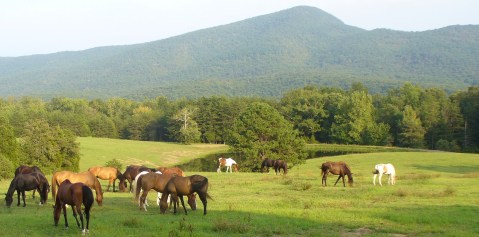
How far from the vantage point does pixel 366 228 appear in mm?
15555

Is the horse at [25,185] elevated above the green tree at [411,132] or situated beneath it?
situated beneath

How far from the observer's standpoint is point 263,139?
176 feet

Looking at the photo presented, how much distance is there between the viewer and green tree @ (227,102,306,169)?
5119cm

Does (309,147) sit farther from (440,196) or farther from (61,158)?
(440,196)

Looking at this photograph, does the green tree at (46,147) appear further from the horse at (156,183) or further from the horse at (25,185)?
the horse at (156,183)

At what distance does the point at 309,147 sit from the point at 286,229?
250ft

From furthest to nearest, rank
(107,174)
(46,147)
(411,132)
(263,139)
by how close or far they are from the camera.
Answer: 1. (411,132)
2. (263,139)
3. (46,147)
4. (107,174)

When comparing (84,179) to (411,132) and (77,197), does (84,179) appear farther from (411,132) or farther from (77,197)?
(411,132)

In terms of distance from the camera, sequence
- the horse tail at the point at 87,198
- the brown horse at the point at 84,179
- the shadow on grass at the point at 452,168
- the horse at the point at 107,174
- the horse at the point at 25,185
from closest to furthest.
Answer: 1. the horse tail at the point at 87,198
2. the horse at the point at 25,185
3. the brown horse at the point at 84,179
4. the horse at the point at 107,174
5. the shadow on grass at the point at 452,168

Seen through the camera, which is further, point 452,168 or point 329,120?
point 329,120

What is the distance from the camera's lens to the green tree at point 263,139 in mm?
51188

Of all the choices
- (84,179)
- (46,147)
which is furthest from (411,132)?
(84,179)

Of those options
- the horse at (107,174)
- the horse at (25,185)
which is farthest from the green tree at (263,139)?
the horse at (25,185)

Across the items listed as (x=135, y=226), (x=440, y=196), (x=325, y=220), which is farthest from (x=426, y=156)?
(x=135, y=226)
